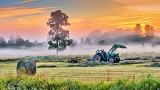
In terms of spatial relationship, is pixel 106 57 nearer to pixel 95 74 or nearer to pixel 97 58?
pixel 97 58

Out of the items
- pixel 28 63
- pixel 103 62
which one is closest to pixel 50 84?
pixel 28 63

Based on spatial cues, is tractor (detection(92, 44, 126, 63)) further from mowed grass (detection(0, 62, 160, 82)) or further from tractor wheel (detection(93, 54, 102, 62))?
mowed grass (detection(0, 62, 160, 82))

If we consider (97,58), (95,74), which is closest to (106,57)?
(97,58)

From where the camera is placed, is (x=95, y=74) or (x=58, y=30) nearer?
(x=95, y=74)

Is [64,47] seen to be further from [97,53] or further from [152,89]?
[152,89]

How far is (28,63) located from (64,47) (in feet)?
174

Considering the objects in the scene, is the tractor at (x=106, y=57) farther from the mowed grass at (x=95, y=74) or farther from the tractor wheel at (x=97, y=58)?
the mowed grass at (x=95, y=74)

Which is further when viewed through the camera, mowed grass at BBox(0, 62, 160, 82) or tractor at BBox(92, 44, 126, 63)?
tractor at BBox(92, 44, 126, 63)

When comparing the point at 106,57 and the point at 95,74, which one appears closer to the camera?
the point at 95,74

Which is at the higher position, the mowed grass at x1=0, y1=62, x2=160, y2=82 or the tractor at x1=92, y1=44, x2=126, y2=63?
the tractor at x1=92, y1=44, x2=126, y2=63

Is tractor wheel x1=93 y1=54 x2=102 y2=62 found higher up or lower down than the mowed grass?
higher up

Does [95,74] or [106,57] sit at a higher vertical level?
[106,57]

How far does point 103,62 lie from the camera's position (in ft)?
183

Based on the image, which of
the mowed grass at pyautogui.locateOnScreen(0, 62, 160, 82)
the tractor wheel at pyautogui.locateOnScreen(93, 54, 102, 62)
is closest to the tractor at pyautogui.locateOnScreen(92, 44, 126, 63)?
the tractor wheel at pyautogui.locateOnScreen(93, 54, 102, 62)
